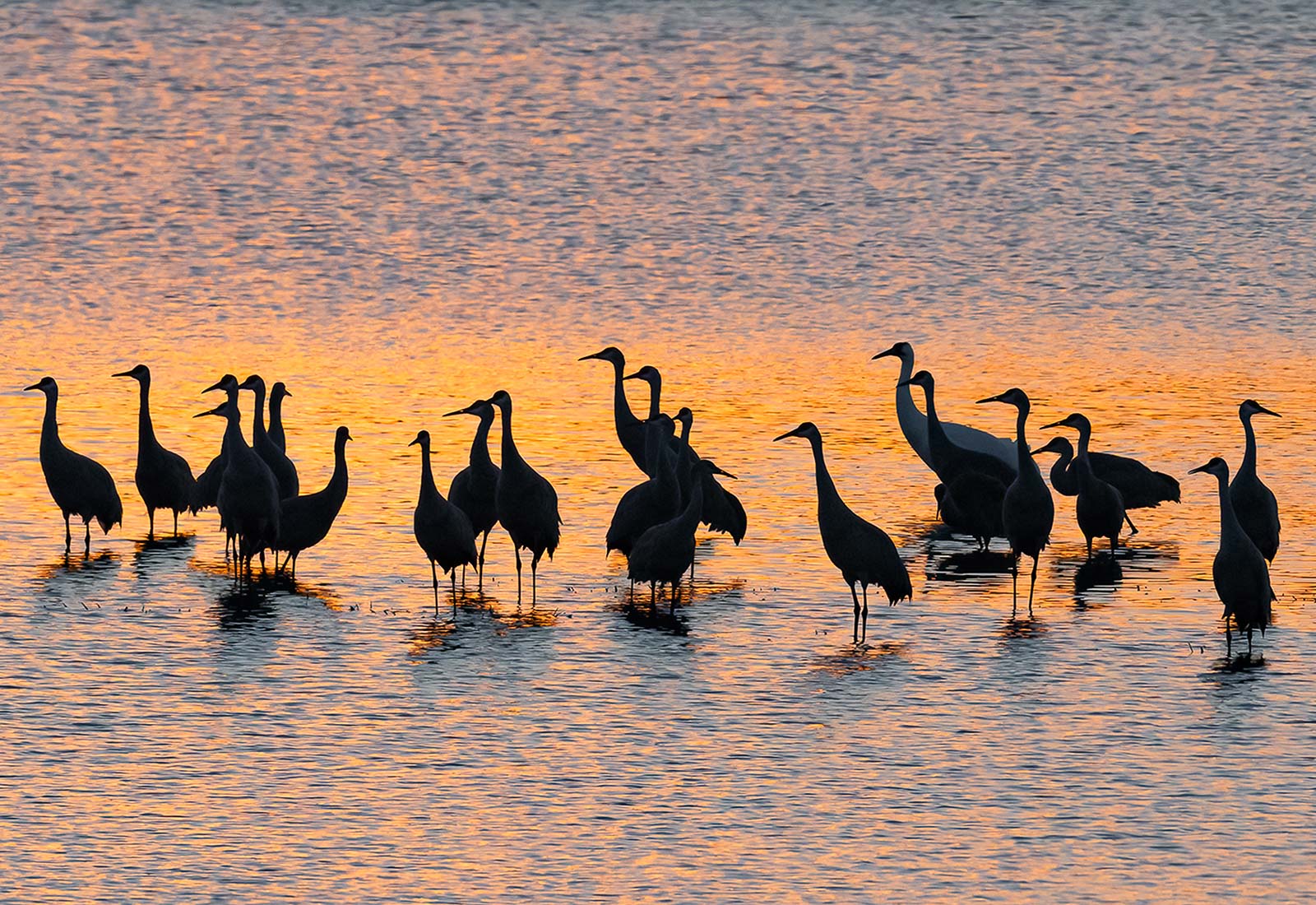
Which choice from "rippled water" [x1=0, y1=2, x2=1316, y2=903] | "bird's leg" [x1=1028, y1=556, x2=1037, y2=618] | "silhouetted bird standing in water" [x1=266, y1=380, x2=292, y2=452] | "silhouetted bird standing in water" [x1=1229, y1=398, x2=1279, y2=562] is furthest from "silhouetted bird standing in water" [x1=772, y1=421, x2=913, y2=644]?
"silhouetted bird standing in water" [x1=266, y1=380, x2=292, y2=452]

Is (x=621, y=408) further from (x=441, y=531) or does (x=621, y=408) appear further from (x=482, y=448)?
(x=441, y=531)

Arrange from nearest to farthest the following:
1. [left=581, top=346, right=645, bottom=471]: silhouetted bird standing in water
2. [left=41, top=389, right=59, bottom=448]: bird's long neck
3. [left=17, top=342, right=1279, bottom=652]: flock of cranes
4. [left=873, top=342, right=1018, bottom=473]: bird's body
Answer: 1. [left=17, top=342, right=1279, bottom=652]: flock of cranes
2. [left=41, top=389, right=59, bottom=448]: bird's long neck
3. [left=581, top=346, right=645, bottom=471]: silhouetted bird standing in water
4. [left=873, top=342, right=1018, bottom=473]: bird's body

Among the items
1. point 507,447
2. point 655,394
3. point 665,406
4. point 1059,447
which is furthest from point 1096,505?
point 665,406

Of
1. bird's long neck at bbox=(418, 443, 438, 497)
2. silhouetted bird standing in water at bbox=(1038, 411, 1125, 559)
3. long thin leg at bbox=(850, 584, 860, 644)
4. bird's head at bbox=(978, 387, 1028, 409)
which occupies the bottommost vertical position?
long thin leg at bbox=(850, 584, 860, 644)

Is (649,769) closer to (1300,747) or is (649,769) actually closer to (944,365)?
(1300,747)

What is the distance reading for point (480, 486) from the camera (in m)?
18.7

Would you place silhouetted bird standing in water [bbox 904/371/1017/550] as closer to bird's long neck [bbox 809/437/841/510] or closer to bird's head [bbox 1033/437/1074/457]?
bird's head [bbox 1033/437/1074/457]

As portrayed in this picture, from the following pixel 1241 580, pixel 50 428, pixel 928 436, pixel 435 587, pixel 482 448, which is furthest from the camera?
pixel 928 436

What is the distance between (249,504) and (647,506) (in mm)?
2855

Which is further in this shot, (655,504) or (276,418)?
(276,418)

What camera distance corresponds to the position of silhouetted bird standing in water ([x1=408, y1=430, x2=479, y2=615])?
17.2 meters

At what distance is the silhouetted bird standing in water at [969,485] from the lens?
62.9ft

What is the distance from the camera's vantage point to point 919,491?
22.1 meters

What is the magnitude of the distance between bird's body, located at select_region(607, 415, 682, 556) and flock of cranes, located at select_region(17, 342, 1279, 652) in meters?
0.01
